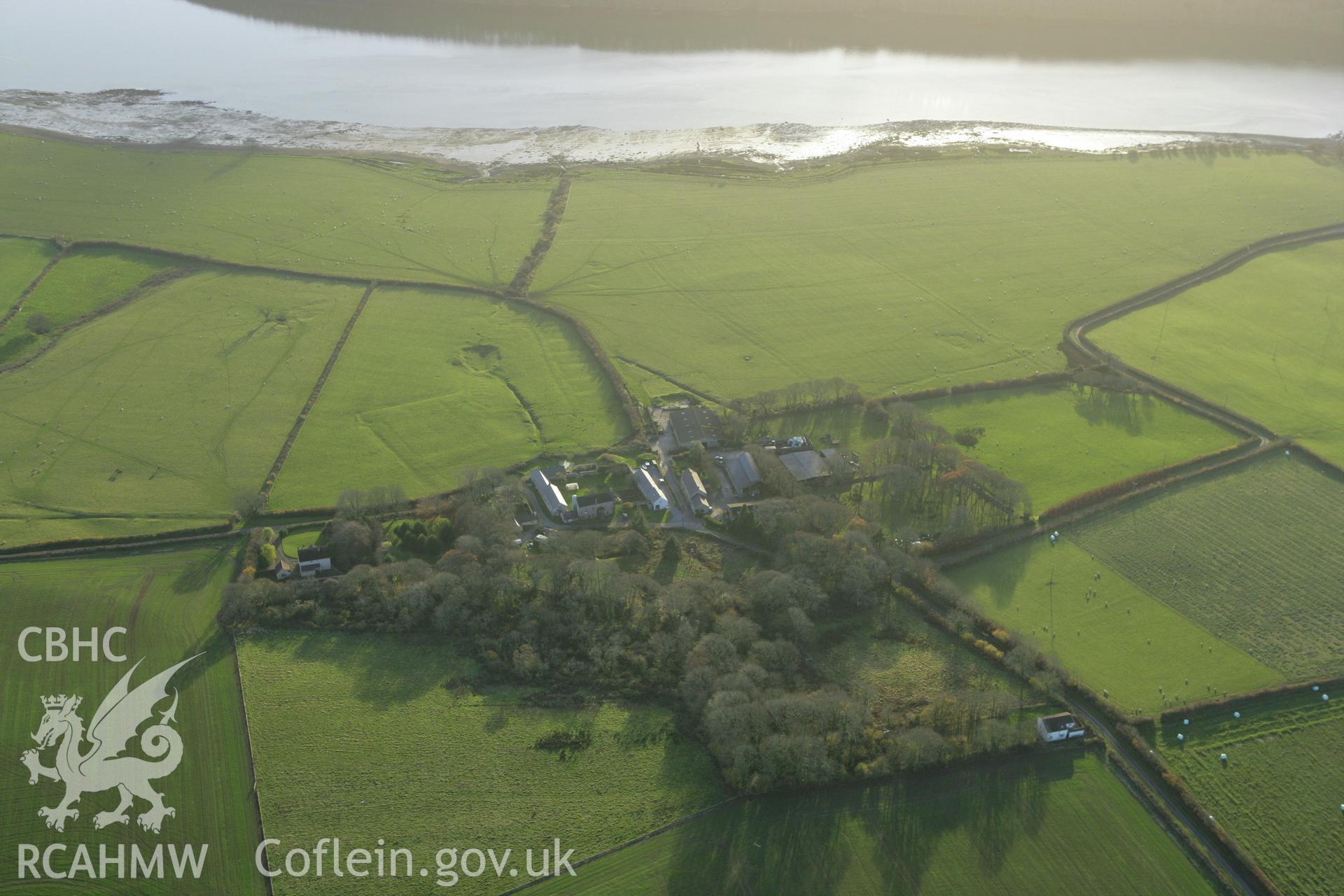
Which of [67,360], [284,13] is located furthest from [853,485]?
[284,13]

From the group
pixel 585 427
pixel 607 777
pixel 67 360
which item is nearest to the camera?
pixel 607 777

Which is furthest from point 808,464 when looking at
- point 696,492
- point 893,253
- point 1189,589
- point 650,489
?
point 893,253

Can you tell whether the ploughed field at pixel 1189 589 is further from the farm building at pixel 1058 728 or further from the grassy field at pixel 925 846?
the grassy field at pixel 925 846

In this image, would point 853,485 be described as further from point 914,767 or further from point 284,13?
point 284,13

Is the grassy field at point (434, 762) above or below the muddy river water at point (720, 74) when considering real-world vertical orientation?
below

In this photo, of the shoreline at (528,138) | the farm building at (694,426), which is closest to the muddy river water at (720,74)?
the shoreline at (528,138)

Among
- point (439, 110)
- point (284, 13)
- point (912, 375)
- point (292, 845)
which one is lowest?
point (292, 845)
